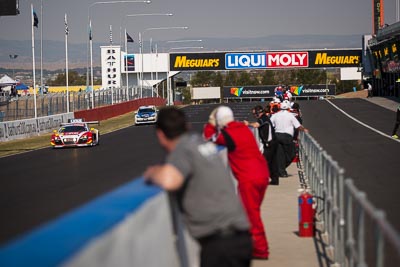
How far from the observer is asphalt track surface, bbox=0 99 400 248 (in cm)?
1633

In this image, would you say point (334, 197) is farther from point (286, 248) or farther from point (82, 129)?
point (82, 129)

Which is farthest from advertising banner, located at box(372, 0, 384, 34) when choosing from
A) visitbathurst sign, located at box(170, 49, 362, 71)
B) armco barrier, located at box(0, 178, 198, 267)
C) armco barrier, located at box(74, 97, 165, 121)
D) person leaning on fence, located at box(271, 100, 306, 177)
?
armco barrier, located at box(0, 178, 198, 267)

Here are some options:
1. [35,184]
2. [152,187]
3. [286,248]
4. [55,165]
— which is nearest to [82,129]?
[55,165]

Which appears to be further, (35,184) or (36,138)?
(36,138)

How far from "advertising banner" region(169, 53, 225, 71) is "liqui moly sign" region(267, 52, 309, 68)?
6.17 metres

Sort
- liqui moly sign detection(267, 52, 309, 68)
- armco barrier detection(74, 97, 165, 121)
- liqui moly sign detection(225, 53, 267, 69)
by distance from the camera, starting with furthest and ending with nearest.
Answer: liqui moly sign detection(267, 52, 309, 68) → liqui moly sign detection(225, 53, 267, 69) → armco barrier detection(74, 97, 165, 121)

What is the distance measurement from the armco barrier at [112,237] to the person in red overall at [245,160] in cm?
197

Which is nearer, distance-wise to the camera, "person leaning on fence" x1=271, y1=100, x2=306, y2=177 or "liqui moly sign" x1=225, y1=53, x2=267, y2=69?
"person leaning on fence" x1=271, y1=100, x2=306, y2=177

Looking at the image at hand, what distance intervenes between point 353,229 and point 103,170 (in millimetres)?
15821

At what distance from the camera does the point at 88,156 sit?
32031mm

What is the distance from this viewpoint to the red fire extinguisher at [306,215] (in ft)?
41.3

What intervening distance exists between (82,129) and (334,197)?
28.8 meters

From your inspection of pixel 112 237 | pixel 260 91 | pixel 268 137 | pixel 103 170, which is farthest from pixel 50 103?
pixel 260 91

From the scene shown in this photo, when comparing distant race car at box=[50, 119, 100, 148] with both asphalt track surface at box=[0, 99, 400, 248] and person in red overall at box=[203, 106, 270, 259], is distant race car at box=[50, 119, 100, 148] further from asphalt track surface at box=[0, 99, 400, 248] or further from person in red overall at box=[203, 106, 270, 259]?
person in red overall at box=[203, 106, 270, 259]
